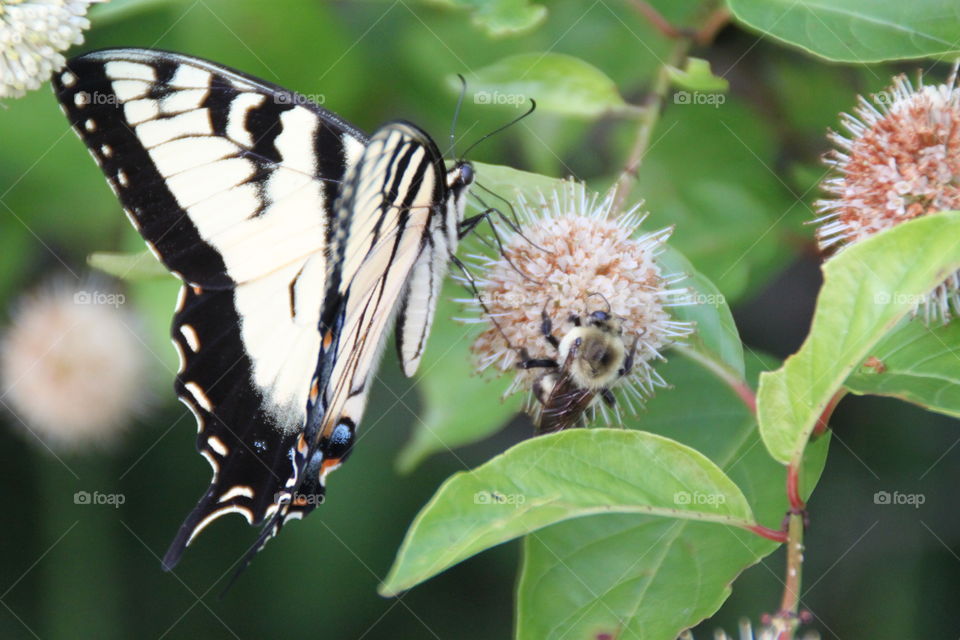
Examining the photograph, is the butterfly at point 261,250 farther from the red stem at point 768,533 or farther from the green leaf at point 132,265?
the red stem at point 768,533

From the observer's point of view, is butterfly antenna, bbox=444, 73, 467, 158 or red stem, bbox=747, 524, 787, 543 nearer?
red stem, bbox=747, 524, 787, 543

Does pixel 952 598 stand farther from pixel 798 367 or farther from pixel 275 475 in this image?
pixel 275 475

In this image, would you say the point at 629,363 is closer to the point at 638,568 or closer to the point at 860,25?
the point at 638,568

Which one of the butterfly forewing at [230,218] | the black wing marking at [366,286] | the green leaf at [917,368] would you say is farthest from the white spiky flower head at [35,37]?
the green leaf at [917,368]

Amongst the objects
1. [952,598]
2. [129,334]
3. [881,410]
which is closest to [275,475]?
[129,334]

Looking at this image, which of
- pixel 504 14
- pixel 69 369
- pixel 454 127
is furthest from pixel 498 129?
pixel 69 369

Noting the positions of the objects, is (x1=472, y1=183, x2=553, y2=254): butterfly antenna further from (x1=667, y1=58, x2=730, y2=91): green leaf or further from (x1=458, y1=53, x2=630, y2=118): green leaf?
(x1=667, y1=58, x2=730, y2=91): green leaf

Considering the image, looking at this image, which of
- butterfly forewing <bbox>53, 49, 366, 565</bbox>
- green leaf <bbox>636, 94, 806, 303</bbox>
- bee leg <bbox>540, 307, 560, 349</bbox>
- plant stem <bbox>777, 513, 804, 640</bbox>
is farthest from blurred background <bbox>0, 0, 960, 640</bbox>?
plant stem <bbox>777, 513, 804, 640</bbox>
